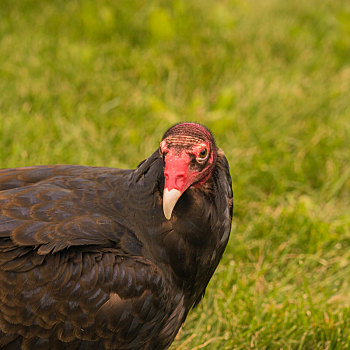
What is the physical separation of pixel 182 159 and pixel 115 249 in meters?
0.56

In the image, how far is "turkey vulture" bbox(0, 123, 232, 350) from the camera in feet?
8.31

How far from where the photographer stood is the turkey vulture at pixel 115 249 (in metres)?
2.53

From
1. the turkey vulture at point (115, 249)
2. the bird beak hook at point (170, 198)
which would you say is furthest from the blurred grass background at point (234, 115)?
the bird beak hook at point (170, 198)

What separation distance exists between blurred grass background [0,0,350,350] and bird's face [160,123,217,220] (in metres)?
1.17

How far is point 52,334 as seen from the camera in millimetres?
2566

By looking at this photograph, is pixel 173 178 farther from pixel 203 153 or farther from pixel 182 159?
pixel 203 153

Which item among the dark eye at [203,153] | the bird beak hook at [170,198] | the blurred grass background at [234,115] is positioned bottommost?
the blurred grass background at [234,115]

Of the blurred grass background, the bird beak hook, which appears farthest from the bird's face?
the blurred grass background

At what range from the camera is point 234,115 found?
5.20 m

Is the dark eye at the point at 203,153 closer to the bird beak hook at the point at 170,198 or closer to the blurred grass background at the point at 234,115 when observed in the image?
the bird beak hook at the point at 170,198

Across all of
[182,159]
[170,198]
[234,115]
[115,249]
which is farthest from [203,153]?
[234,115]

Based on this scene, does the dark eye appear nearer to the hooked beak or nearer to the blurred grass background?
the hooked beak

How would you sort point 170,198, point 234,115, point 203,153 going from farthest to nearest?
point 234,115 → point 203,153 → point 170,198

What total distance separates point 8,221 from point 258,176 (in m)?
2.55
